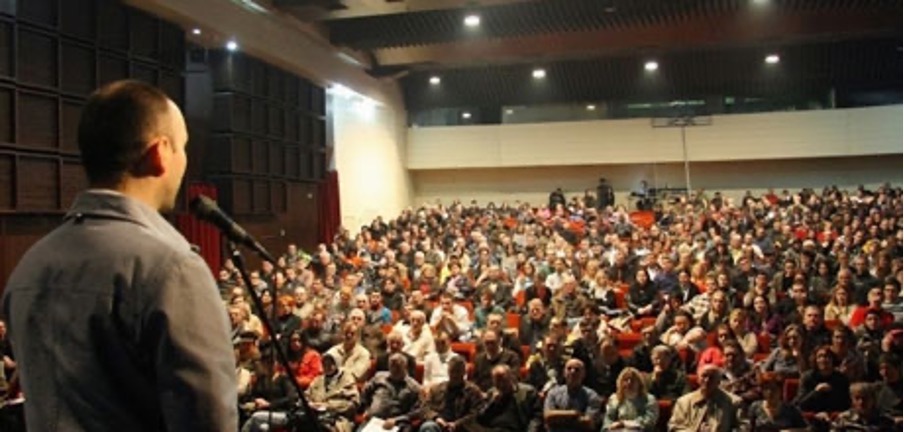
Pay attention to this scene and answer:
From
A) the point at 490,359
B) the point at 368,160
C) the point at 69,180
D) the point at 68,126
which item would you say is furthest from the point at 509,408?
the point at 368,160

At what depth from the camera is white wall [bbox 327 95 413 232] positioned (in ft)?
44.2

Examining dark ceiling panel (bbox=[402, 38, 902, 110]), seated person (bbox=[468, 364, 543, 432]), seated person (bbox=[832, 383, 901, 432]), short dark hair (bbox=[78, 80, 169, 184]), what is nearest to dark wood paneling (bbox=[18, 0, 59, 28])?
seated person (bbox=[468, 364, 543, 432])

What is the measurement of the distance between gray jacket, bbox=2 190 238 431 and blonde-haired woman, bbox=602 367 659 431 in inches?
157

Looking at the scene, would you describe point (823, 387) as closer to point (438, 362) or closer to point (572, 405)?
point (572, 405)

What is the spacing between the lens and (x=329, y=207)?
12656mm

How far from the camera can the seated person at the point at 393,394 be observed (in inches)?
202

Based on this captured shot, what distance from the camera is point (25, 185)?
686 centimetres

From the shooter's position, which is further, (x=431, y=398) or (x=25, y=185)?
(x=25, y=185)

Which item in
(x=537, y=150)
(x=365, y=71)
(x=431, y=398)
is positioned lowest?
(x=431, y=398)

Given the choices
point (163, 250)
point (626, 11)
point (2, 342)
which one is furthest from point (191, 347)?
point (626, 11)

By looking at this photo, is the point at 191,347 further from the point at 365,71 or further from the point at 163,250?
the point at 365,71

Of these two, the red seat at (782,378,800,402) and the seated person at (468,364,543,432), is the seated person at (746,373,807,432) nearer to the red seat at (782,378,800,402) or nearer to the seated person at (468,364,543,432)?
the red seat at (782,378,800,402)

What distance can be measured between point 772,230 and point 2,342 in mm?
8835

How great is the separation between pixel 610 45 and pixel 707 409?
394 inches
